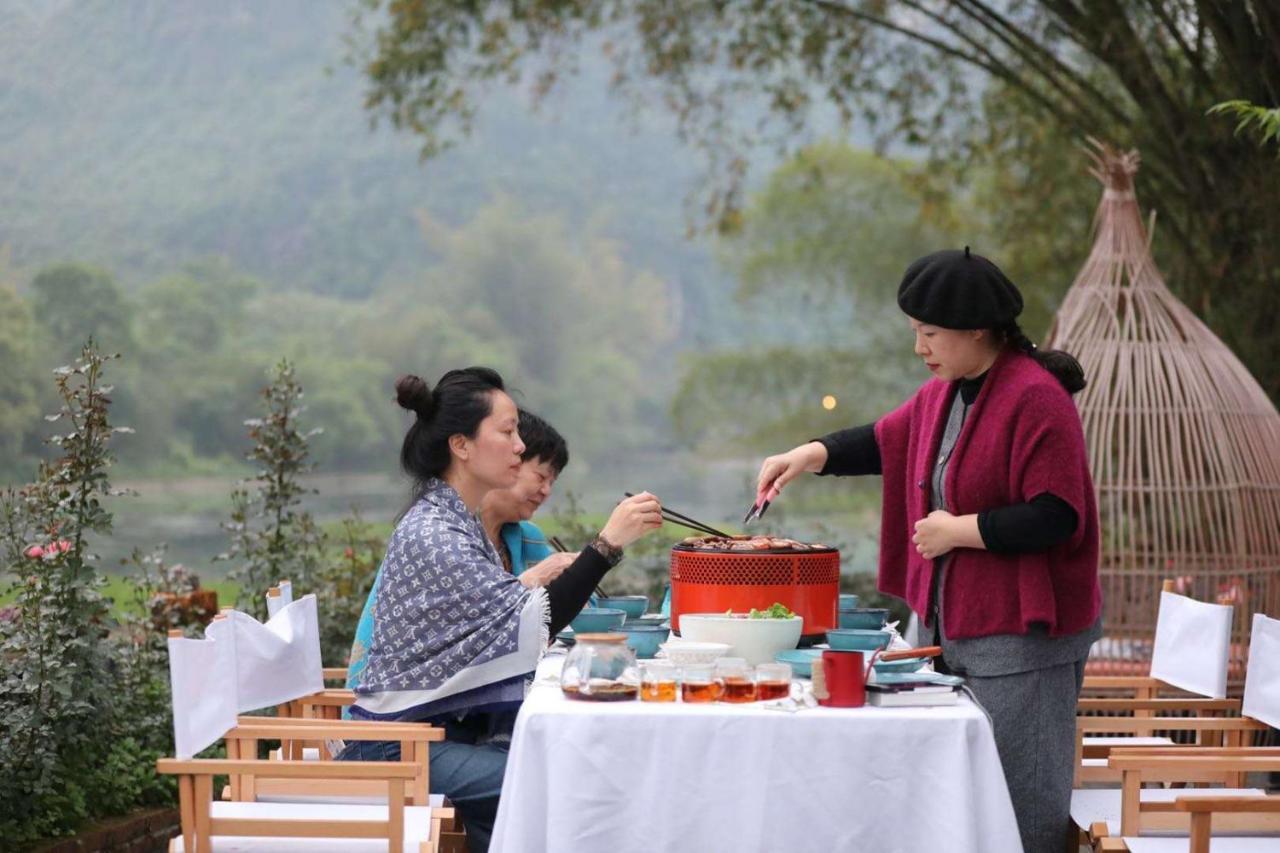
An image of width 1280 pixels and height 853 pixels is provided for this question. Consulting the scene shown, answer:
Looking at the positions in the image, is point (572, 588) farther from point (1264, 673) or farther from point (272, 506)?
point (272, 506)

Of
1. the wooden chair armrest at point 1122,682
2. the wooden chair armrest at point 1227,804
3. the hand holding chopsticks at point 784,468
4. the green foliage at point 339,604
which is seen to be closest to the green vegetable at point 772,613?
the hand holding chopsticks at point 784,468

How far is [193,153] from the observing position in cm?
1248

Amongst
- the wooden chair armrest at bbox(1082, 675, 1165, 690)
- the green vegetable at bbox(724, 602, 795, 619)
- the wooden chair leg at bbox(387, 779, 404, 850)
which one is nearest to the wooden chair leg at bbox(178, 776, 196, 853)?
the wooden chair leg at bbox(387, 779, 404, 850)

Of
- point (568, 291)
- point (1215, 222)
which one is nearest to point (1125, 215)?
point (1215, 222)

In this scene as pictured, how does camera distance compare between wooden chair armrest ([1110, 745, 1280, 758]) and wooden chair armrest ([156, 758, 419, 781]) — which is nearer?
wooden chair armrest ([156, 758, 419, 781])

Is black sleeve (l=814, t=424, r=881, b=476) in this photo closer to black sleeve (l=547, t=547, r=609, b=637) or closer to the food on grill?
the food on grill

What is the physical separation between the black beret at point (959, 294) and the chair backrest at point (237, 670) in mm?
1456

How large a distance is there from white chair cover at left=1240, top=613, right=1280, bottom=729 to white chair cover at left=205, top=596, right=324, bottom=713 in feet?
6.83

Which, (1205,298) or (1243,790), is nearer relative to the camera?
(1243,790)

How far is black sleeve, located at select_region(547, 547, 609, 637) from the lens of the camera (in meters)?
3.07

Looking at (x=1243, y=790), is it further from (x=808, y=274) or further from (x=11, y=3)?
(x=808, y=274)

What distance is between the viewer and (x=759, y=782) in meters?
2.52

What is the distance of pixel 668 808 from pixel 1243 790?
1534 mm

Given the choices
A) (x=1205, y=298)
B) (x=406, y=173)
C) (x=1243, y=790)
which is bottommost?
(x=1243, y=790)
